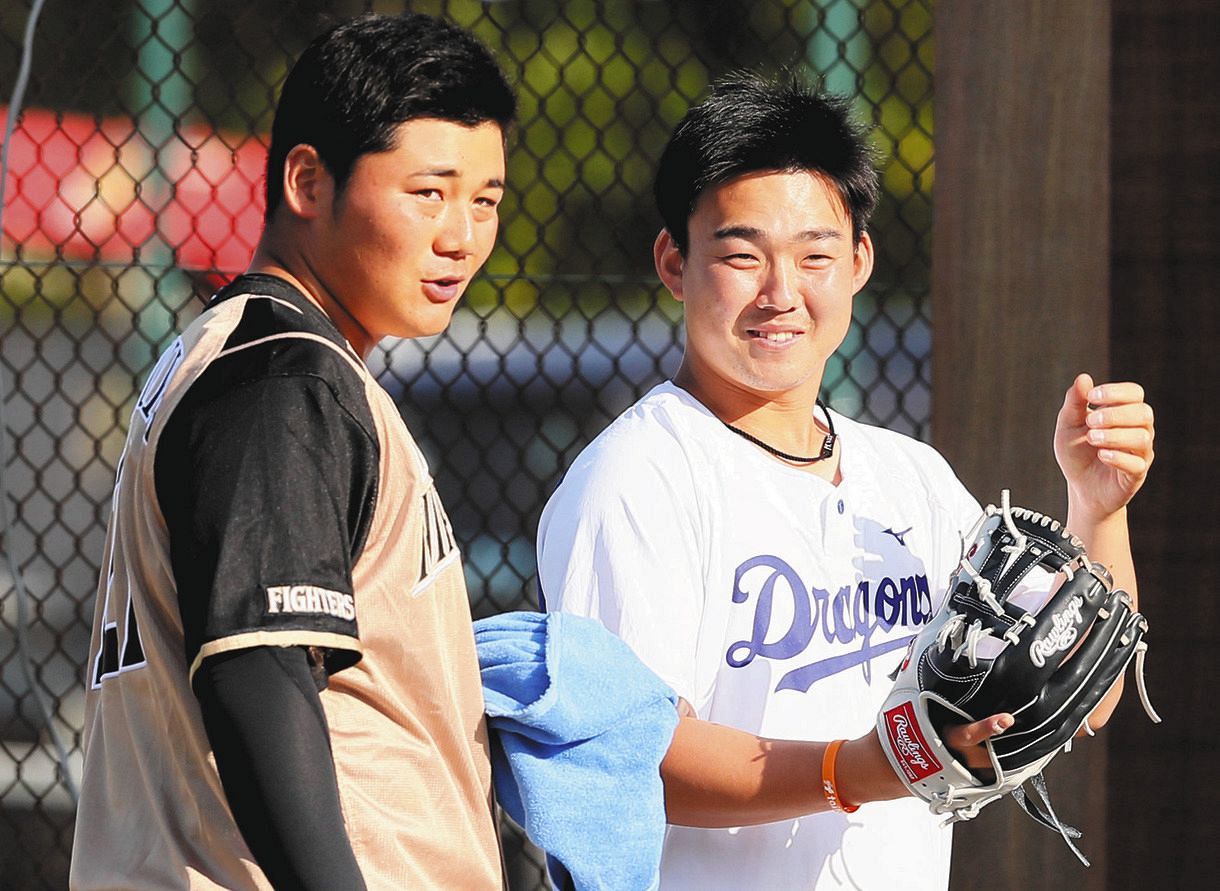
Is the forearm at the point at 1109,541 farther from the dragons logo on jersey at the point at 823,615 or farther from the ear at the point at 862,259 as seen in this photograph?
the ear at the point at 862,259

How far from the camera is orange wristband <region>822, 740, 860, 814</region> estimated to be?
4.95 ft

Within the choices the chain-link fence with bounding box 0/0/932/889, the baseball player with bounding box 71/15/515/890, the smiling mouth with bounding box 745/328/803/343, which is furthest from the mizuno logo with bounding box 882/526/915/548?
the chain-link fence with bounding box 0/0/932/889

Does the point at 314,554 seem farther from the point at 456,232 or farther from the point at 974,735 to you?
the point at 974,735

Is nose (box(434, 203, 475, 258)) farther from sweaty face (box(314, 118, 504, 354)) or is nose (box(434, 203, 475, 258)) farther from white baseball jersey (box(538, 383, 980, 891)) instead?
white baseball jersey (box(538, 383, 980, 891))

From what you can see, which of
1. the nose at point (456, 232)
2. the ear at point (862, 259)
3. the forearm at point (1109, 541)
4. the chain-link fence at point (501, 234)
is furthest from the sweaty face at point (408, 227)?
the chain-link fence at point (501, 234)

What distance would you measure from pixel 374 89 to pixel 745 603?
68cm

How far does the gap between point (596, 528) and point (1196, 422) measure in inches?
53.1

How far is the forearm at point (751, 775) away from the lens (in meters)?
1.50

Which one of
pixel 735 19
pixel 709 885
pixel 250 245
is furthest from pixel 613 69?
pixel 709 885

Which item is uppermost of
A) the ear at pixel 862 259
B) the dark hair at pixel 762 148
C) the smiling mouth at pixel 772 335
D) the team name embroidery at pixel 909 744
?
the dark hair at pixel 762 148

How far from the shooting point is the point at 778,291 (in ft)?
5.68

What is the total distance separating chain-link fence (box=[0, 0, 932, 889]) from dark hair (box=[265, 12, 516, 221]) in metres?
2.43

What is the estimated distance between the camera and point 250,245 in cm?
388

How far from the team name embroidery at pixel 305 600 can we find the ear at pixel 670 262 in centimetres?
86
